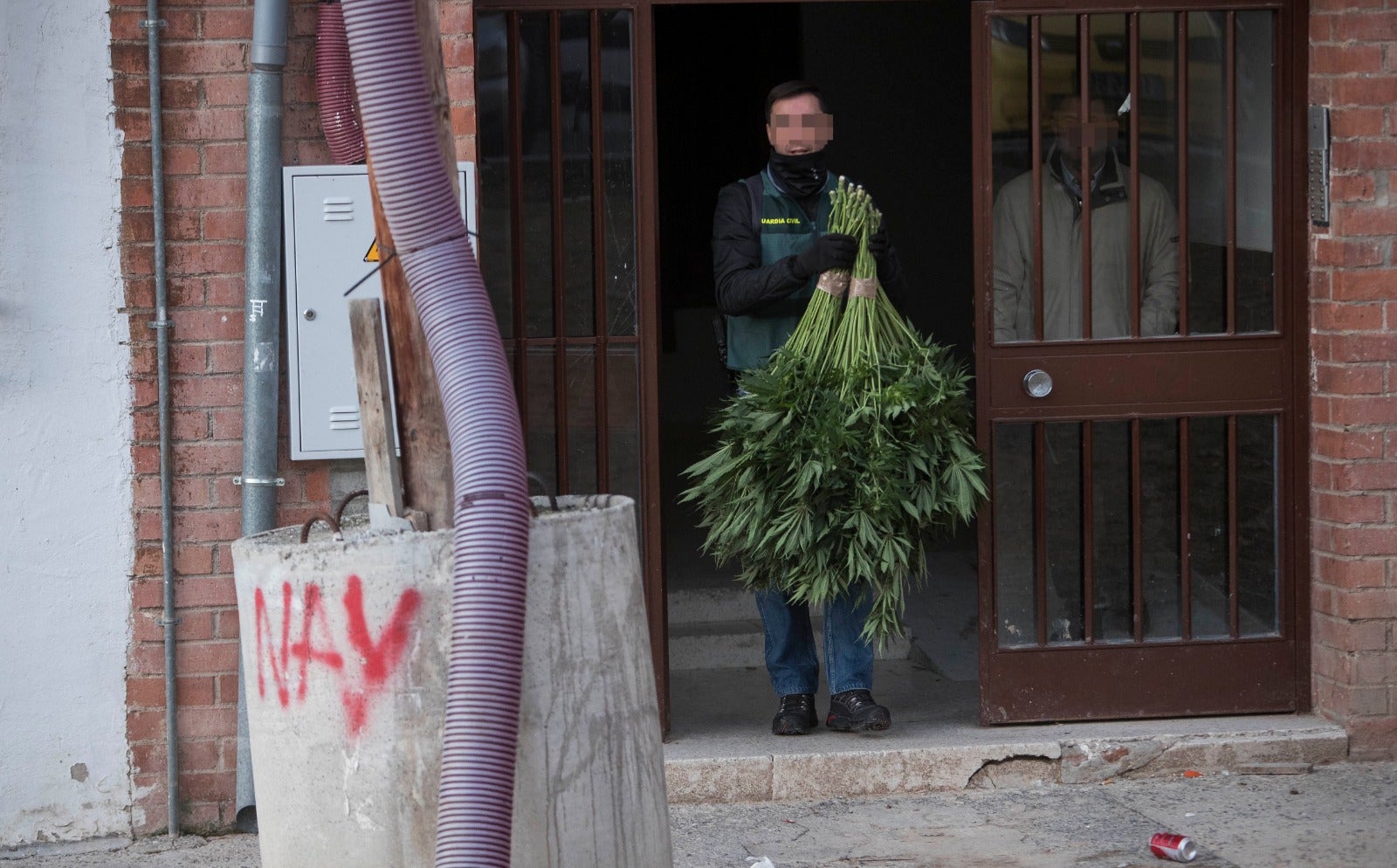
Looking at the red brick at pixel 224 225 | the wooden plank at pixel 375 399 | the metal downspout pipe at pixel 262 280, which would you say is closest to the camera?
the wooden plank at pixel 375 399

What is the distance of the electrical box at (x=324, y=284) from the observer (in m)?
4.40

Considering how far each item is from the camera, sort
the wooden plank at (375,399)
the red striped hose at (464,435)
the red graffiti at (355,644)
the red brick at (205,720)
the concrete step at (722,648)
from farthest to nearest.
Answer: the concrete step at (722,648)
the red brick at (205,720)
the wooden plank at (375,399)
the red graffiti at (355,644)
the red striped hose at (464,435)

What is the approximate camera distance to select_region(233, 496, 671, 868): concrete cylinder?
2.84 m

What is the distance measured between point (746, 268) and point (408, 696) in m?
2.42

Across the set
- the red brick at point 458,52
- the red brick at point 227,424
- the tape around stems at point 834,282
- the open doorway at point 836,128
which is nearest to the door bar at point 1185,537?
the tape around stems at point 834,282

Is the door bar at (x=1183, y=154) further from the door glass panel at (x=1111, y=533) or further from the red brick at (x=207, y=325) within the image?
the red brick at (x=207, y=325)

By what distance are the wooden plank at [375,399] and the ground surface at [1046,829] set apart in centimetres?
170

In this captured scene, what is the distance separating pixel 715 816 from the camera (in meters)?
4.63

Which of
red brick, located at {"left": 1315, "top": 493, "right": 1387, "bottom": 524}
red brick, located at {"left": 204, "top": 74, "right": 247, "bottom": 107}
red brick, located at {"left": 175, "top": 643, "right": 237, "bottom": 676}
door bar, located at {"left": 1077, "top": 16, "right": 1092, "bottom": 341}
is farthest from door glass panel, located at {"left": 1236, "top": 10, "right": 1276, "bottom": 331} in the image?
red brick, located at {"left": 175, "top": 643, "right": 237, "bottom": 676}

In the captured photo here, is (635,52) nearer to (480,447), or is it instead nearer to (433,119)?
(433,119)

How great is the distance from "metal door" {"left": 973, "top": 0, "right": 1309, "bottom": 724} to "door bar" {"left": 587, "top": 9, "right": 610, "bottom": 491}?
1180mm

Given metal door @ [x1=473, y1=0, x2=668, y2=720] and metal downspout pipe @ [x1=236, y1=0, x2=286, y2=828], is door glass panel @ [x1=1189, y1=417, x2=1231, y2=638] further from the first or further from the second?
metal downspout pipe @ [x1=236, y1=0, x2=286, y2=828]

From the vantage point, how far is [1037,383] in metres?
4.89

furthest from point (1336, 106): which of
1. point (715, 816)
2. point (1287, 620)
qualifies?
point (715, 816)
